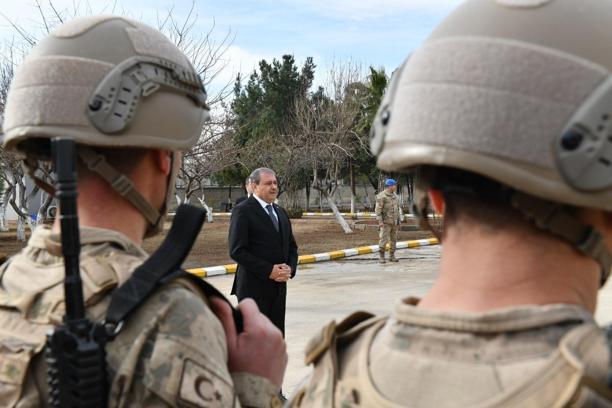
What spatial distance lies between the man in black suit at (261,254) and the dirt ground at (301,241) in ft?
26.8

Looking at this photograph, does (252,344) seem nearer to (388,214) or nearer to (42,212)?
(42,212)

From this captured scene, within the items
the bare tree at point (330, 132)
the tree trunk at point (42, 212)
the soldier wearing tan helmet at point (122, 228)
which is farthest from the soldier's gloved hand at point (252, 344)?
the bare tree at point (330, 132)

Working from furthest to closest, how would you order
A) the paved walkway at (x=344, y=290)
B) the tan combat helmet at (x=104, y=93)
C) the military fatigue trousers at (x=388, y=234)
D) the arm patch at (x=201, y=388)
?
the military fatigue trousers at (x=388, y=234) → the paved walkway at (x=344, y=290) → the tan combat helmet at (x=104, y=93) → the arm patch at (x=201, y=388)

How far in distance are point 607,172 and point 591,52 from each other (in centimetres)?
20

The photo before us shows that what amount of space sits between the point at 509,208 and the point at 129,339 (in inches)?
32.5

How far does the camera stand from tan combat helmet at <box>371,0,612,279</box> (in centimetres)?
122

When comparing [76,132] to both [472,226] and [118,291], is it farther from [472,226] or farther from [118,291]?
[472,226]

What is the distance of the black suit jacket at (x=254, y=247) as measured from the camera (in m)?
6.21

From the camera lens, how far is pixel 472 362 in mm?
1251

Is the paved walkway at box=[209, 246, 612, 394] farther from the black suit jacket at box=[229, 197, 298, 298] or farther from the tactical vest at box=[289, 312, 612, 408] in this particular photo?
the tactical vest at box=[289, 312, 612, 408]

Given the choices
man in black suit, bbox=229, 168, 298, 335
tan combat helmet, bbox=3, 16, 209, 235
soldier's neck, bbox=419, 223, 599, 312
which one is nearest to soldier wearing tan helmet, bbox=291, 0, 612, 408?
soldier's neck, bbox=419, 223, 599, 312

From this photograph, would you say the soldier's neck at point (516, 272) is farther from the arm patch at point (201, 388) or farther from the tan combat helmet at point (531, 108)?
the arm patch at point (201, 388)

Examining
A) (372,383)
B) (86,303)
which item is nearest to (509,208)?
(372,383)

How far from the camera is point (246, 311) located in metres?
1.83
